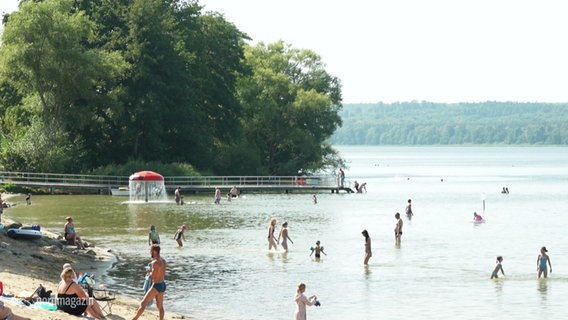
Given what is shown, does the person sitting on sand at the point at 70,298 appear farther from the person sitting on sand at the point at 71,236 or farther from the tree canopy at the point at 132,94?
the tree canopy at the point at 132,94

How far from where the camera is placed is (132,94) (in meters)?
80.6

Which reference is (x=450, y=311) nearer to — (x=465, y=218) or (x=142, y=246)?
(x=142, y=246)

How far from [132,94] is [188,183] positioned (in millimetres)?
8800

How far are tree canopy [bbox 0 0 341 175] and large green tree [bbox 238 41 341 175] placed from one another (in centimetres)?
21

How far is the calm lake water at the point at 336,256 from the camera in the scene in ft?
99.6

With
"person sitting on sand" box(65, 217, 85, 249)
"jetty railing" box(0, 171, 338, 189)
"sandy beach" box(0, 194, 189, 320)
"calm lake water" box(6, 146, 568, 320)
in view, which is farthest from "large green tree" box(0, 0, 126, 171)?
"person sitting on sand" box(65, 217, 85, 249)

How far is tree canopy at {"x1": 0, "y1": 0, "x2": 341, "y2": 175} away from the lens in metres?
75.4

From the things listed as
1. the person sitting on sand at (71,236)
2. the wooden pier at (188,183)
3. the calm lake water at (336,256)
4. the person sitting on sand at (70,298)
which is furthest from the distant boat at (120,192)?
the person sitting on sand at (70,298)

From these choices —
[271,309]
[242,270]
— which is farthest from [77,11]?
[271,309]

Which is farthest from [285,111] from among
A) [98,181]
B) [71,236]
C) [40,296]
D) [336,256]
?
[40,296]

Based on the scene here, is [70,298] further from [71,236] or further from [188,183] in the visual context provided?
[188,183]

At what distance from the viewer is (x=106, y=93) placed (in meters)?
80.4

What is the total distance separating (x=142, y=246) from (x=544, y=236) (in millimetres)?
23954

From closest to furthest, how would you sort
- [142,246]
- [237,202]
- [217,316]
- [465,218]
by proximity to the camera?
[217,316] < [142,246] < [465,218] < [237,202]
